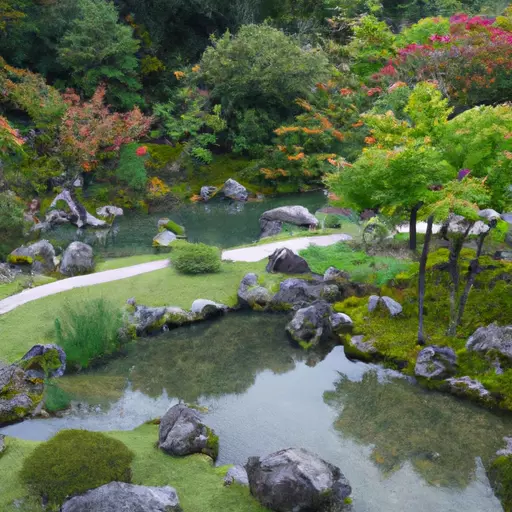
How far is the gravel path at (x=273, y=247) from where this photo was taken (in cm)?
1622

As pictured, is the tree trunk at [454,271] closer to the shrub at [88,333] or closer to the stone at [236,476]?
the stone at [236,476]

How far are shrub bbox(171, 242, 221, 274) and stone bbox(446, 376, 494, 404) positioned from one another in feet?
21.9

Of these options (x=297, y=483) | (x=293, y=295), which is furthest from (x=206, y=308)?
(x=297, y=483)

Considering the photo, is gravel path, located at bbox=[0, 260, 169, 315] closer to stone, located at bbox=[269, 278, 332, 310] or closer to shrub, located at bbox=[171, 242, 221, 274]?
shrub, located at bbox=[171, 242, 221, 274]

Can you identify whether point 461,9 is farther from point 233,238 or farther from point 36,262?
point 36,262

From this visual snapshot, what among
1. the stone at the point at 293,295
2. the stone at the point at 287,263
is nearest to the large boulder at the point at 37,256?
the stone at the point at 287,263

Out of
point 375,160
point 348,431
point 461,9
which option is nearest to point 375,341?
point 348,431

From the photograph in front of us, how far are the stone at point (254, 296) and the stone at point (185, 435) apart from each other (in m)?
5.13

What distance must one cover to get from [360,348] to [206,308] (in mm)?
3624

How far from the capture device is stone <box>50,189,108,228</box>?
811 inches

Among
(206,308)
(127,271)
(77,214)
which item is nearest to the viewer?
(206,308)

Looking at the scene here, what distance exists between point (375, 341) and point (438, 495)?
4.11 metres

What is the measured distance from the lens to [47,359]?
10648mm

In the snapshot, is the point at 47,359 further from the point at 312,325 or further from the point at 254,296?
the point at 312,325
